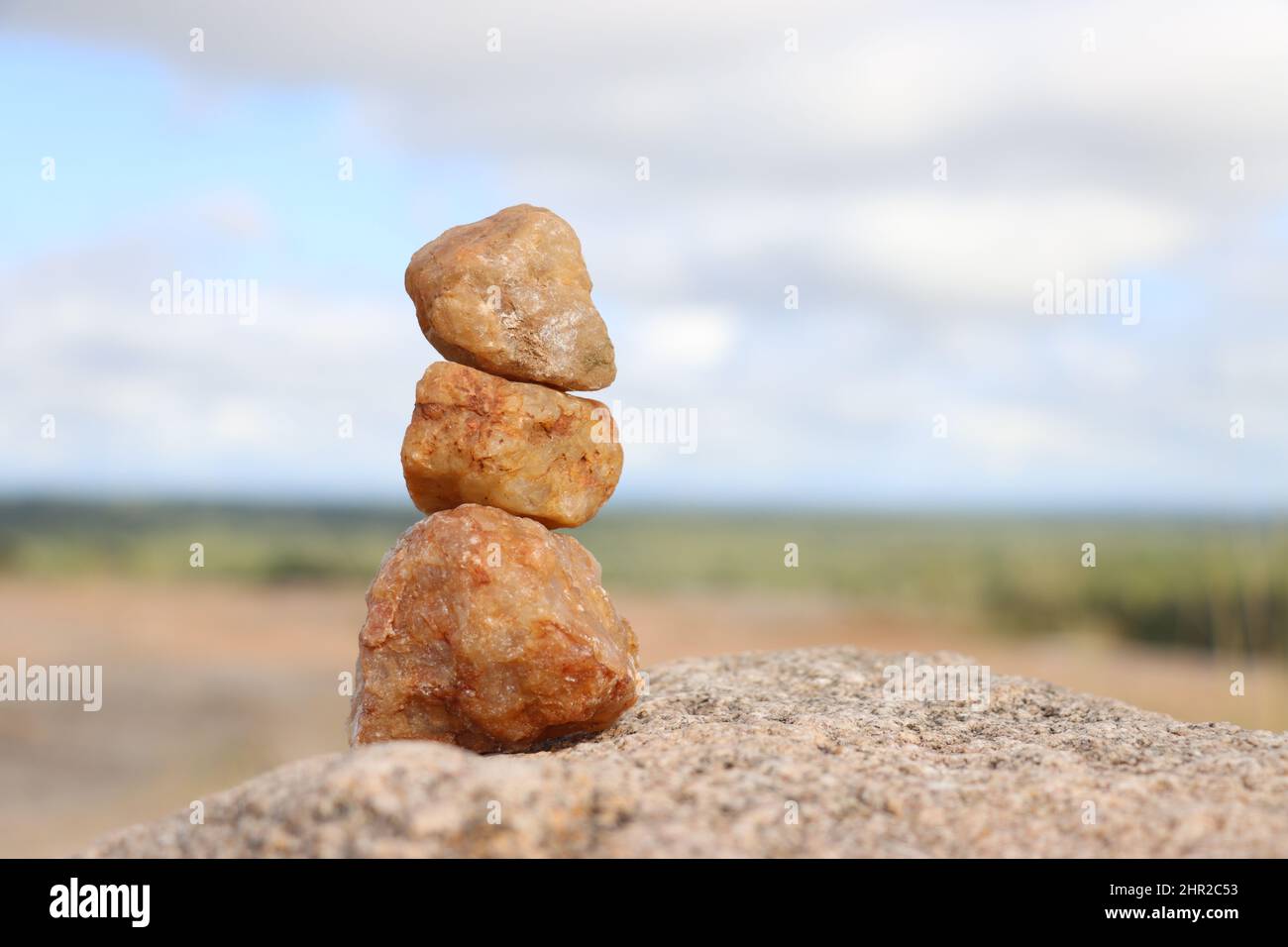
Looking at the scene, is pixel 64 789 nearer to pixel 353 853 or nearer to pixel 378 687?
pixel 378 687

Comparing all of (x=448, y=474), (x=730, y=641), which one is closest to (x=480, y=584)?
(x=448, y=474)

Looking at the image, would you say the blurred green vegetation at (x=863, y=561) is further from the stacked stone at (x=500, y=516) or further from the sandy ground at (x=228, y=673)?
the stacked stone at (x=500, y=516)

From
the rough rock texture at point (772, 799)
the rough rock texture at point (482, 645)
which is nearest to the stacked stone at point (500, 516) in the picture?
the rough rock texture at point (482, 645)

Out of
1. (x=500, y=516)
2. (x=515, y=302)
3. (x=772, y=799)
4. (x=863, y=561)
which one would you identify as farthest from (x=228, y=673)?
(x=863, y=561)

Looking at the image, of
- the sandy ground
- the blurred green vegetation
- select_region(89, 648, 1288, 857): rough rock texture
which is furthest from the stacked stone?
the blurred green vegetation

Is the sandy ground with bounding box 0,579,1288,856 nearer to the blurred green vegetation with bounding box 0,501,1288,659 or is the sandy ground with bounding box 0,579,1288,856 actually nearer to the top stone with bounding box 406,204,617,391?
the blurred green vegetation with bounding box 0,501,1288,659

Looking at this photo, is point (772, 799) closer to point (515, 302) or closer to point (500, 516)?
point (500, 516)
